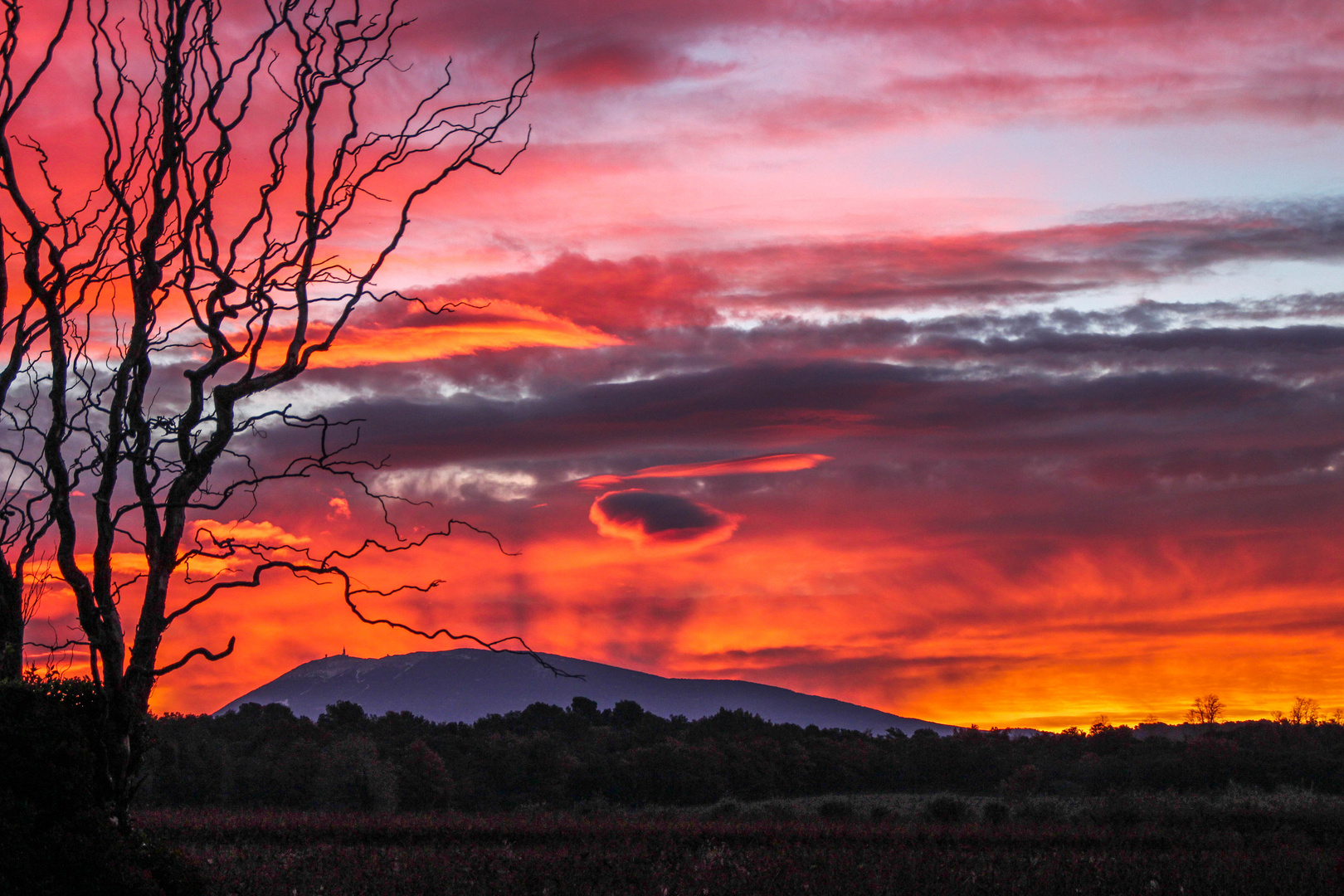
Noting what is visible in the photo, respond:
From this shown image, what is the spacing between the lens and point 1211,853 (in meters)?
19.0

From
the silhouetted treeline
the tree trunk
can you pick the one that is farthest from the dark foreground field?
the silhouetted treeline

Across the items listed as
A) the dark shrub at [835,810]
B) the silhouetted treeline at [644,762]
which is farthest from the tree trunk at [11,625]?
the silhouetted treeline at [644,762]

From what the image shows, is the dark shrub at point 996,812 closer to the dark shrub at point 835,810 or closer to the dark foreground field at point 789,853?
the dark foreground field at point 789,853

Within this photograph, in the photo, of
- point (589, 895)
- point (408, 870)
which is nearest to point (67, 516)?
point (589, 895)

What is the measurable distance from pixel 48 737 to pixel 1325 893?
621 inches

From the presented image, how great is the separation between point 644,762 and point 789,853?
1128 inches

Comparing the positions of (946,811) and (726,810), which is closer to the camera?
(946,811)

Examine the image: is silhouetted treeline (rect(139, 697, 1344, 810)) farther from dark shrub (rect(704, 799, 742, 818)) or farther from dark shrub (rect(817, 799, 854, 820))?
dark shrub (rect(817, 799, 854, 820))

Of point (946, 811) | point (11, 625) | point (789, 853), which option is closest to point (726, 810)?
point (946, 811)

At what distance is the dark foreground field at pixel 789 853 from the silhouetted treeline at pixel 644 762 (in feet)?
31.2

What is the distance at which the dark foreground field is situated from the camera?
47.8 ft

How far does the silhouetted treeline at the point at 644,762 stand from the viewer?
4159 cm

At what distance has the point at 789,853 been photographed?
18.9 metres

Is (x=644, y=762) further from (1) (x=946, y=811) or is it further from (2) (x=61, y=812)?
(2) (x=61, y=812)
